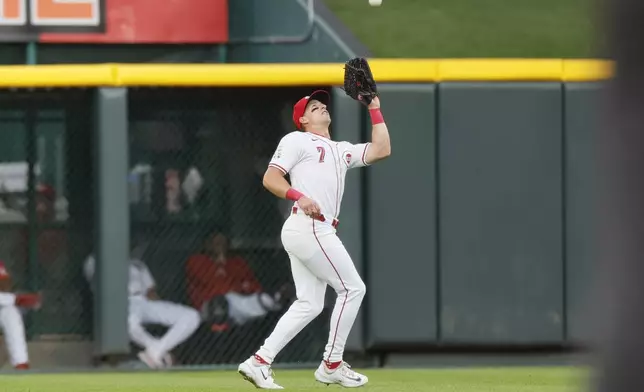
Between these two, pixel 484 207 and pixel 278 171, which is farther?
pixel 484 207

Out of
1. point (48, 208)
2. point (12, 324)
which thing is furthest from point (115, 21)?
point (12, 324)

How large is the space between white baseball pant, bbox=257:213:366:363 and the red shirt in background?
313 cm

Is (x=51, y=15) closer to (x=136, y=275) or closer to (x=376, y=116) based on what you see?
(x=136, y=275)

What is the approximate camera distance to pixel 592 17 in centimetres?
107

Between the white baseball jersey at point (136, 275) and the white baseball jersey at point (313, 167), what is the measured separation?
3181 mm

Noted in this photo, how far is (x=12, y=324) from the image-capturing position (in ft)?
32.0

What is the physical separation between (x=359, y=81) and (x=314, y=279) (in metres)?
1.08

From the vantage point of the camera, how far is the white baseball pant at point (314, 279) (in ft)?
22.6

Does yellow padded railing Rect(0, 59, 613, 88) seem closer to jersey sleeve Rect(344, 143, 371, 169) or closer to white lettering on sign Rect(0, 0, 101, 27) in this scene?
white lettering on sign Rect(0, 0, 101, 27)

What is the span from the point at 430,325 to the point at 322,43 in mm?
2333

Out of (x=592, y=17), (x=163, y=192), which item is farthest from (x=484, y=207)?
(x=592, y=17)

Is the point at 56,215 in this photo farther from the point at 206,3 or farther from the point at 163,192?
the point at 206,3

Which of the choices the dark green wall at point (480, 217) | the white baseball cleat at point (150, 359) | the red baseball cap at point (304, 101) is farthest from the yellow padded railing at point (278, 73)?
the red baseball cap at point (304, 101)

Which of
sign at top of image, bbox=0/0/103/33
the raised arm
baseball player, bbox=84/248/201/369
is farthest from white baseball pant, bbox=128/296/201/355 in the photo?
the raised arm
